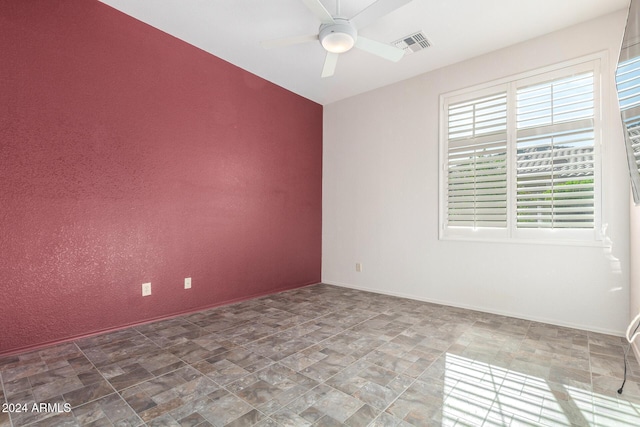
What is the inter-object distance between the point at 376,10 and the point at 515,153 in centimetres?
206

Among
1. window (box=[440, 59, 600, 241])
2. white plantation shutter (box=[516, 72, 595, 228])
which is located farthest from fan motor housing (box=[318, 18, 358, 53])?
white plantation shutter (box=[516, 72, 595, 228])

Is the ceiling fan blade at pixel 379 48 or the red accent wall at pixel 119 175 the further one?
the ceiling fan blade at pixel 379 48

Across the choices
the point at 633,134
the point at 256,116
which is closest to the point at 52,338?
the point at 256,116

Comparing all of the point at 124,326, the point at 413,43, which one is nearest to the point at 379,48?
the point at 413,43

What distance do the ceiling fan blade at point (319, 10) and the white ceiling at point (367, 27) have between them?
44 centimetres

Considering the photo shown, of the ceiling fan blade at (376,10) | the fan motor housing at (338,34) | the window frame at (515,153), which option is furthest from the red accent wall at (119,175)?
the window frame at (515,153)

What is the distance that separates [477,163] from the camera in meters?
3.47

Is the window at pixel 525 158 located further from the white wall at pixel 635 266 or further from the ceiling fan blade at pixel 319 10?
the ceiling fan blade at pixel 319 10

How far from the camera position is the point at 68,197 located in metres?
2.53

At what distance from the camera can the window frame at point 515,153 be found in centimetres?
279

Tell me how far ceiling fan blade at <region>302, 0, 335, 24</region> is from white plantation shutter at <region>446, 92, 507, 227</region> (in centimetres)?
201

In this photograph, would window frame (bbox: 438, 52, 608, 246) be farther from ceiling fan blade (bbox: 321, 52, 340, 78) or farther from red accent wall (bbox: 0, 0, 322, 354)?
red accent wall (bbox: 0, 0, 322, 354)

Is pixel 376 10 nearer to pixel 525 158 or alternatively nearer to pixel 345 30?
pixel 345 30

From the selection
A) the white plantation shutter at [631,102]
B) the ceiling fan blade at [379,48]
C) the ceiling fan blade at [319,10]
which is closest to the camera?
the white plantation shutter at [631,102]
